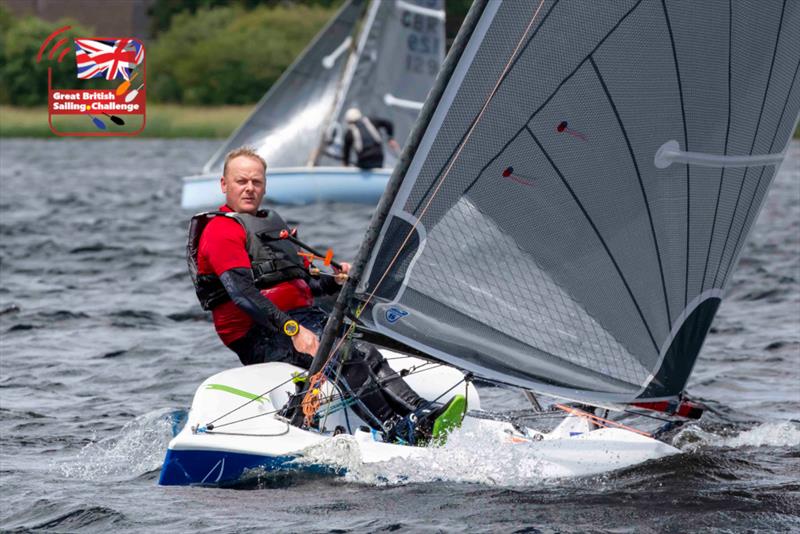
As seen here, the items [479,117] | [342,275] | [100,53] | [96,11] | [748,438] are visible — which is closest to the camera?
[479,117]

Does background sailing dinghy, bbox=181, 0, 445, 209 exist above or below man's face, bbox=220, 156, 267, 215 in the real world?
below

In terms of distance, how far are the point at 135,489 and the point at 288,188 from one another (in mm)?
11825

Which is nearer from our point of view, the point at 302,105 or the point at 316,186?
the point at 316,186

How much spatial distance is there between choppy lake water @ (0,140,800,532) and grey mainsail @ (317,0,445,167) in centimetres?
529

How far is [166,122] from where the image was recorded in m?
39.0

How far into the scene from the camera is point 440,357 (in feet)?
15.2

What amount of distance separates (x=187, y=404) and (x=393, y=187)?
7.95 ft

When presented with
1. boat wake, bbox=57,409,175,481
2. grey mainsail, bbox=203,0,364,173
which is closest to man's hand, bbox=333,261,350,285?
boat wake, bbox=57,409,175,481

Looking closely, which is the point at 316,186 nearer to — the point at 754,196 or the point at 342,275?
the point at 342,275

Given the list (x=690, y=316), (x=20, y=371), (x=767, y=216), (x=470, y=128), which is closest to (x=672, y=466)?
(x=690, y=316)

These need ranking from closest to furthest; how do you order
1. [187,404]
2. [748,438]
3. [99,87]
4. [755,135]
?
1. [755,135]
2. [748,438]
3. [187,404]
4. [99,87]

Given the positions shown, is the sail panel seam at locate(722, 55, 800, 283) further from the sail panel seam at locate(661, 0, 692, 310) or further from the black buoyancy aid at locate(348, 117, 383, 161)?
the black buoyancy aid at locate(348, 117, 383, 161)

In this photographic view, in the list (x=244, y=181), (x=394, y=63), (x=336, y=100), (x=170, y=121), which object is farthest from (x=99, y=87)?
(x=244, y=181)

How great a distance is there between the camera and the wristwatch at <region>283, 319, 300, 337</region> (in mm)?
4785
